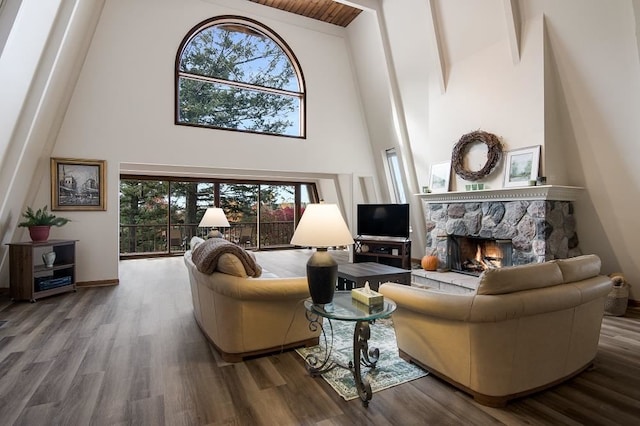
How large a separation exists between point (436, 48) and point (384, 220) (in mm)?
2981

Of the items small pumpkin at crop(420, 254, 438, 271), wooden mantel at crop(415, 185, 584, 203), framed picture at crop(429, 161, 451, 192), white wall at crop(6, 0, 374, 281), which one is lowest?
small pumpkin at crop(420, 254, 438, 271)

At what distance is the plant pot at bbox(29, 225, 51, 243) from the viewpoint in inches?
170

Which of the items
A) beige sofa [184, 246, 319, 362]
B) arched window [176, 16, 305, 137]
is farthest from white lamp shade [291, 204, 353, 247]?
arched window [176, 16, 305, 137]

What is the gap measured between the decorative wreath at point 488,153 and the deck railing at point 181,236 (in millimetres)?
6251

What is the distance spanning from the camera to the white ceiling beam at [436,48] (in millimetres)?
4766

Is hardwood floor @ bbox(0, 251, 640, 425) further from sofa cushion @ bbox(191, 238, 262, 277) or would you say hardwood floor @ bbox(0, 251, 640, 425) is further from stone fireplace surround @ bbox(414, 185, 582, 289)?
stone fireplace surround @ bbox(414, 185, 582, 289)

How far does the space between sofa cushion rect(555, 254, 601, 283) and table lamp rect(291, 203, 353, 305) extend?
1.44 metres

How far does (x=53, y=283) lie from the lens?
174 inches

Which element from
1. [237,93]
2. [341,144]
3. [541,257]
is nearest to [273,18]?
[237,93]

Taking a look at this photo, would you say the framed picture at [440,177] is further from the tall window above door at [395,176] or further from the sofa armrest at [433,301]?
the sofa armrest at [433,301]

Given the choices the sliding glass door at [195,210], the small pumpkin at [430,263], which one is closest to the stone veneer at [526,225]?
the small pumpkin at [430,263]

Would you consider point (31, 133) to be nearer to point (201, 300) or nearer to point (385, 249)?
point (201, 300)

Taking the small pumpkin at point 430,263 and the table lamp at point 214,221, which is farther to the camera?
the small pumpkin at point 430,263

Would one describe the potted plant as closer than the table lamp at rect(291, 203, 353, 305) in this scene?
No
